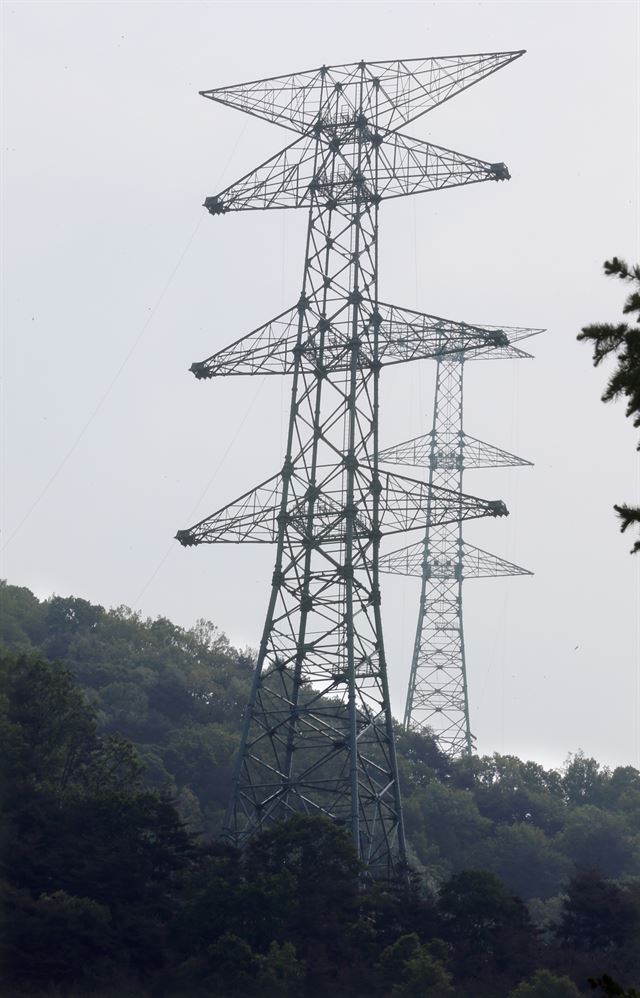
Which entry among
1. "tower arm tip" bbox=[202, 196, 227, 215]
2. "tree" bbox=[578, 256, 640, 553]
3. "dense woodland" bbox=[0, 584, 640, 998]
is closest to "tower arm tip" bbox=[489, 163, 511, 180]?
"tower arm tip" bbox=[202, 196, 227, 215]

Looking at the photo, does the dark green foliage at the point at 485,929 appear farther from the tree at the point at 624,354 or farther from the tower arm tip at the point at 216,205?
the tree at the point at 624,354

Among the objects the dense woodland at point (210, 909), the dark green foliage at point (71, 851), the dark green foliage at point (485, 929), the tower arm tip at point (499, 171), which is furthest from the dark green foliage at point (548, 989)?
the tower arm tip at point (499, 171)


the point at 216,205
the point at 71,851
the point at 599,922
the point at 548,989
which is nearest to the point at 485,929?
the point at 599,922

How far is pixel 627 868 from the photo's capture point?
8712 cm

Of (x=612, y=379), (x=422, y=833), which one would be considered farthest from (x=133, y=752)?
(x=612, y=379)

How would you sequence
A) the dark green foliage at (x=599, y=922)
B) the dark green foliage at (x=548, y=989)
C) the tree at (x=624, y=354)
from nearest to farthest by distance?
the tree at (x=624, y=354) < the dark green foliage at (x=548, y=989) < the dark green foliage at (x=599, y=922)

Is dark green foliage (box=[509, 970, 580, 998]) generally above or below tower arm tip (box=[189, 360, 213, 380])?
below

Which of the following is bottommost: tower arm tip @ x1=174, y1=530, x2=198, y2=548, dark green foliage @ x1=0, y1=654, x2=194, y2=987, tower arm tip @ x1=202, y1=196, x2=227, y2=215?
dark green foliage @ x1=0, y1=654, x2=194, y2=987

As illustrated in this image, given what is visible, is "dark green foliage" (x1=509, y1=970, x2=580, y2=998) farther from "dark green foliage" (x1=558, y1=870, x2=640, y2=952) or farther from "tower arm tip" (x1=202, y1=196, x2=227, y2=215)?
"tower arm tip" (x1=202, y1=196, x2=227, y2=215)

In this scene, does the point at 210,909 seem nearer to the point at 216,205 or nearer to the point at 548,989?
the point at 548,989

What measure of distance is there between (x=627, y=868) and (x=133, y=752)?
111 feet

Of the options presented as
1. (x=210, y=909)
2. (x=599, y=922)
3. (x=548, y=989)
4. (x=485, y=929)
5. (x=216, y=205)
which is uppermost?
(x=216, y=205)

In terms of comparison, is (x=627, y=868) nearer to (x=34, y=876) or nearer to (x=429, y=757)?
(x=429, y=757)

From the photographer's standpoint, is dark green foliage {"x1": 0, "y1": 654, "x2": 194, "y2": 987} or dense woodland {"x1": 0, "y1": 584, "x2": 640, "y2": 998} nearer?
dense woodland {"x1": 0, "y1": 584, "x2": 640, "y2": 998}
